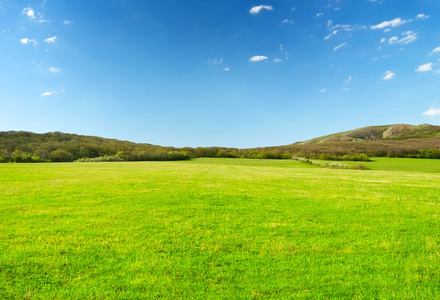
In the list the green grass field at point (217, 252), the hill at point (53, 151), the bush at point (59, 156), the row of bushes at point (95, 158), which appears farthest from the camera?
the bush at point (59, 156)

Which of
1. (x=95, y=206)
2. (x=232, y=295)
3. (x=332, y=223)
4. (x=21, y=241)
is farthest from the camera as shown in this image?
(x=95, y=206)

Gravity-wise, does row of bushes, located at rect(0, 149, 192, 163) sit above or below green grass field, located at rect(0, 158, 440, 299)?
above

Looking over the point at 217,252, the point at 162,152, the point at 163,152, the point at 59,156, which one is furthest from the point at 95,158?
the point at 217,252

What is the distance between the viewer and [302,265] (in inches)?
243

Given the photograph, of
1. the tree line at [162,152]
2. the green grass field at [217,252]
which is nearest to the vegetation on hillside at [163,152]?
the tree line at [162,152]

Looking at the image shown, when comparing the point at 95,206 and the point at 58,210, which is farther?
the point at 95,206

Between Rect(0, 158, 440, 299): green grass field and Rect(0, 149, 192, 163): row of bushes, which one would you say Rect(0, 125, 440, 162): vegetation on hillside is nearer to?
Rect(0, 149, 192, 163): row of bushes

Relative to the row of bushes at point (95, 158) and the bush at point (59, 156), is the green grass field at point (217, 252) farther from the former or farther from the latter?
the bush at point (59, 156)

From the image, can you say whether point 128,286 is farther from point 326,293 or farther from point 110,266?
point 326,293

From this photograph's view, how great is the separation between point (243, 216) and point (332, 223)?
4013 millimetres

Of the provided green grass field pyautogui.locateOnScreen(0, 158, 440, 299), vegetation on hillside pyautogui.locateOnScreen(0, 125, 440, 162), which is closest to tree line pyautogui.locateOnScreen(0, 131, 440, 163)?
vegetation on hillside pyautogui.locateOnScreen(0, 125, 440, 162)

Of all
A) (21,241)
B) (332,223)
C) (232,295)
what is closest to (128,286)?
(232,295)

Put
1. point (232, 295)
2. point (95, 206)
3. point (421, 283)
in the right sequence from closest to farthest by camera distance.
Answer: point (232, 295)
point (421, 283)
point (95, 206)

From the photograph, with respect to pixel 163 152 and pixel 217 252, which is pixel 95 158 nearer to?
pixel 163 152
